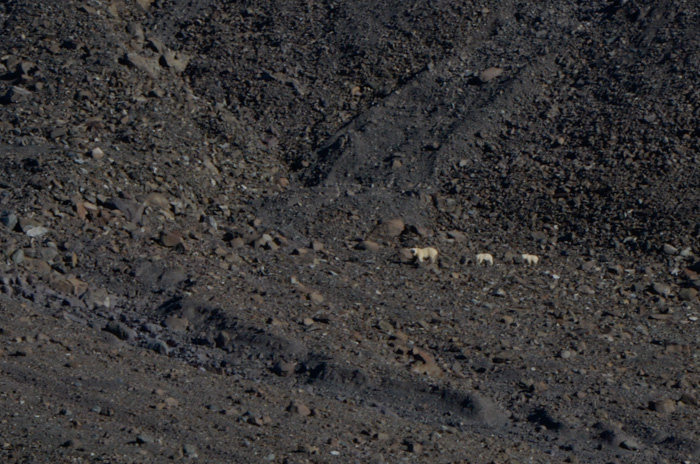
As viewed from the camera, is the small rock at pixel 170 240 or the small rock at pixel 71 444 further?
the small rock at pixel 170 240

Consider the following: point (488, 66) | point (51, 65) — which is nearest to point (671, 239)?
point (488, 66)

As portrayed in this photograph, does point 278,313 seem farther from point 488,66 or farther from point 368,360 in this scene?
point 488,66

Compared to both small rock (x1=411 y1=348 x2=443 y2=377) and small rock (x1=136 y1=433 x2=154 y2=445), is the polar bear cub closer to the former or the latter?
small rock (x1=411 y1=348 x2=443 y2=377)

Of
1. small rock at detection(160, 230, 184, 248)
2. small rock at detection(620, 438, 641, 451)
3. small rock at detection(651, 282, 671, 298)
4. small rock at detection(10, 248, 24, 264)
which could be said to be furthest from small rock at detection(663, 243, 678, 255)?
small rock at detection(10, 248, 24, 264)

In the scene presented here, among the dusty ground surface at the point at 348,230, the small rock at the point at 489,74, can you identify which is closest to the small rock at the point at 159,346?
the dusty ground surface at the point at 348,230

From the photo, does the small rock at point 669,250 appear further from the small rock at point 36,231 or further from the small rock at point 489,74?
the small rock at point 36,231
